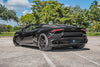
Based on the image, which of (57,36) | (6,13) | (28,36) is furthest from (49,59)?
(6,13)

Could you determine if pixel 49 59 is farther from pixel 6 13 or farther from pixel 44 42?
pixel 6 13

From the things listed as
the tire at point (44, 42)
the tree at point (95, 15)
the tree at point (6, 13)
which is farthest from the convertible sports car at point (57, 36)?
the tree at point (95, 15)

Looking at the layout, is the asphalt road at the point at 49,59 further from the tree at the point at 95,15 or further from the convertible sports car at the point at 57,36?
the tree at the point at 95,15

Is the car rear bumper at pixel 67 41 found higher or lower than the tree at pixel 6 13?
lower

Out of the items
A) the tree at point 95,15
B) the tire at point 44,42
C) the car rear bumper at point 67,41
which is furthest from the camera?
the tree at point 95,15

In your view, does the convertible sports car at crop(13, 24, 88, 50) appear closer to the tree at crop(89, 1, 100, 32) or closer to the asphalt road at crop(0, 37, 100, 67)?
the asphalt road at crop(0, 37, 100, 67)

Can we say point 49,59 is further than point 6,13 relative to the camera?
No

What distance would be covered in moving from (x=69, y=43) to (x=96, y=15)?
36.4 metres

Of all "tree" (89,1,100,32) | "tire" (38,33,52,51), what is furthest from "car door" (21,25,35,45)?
"tree" (89,1,100,32)

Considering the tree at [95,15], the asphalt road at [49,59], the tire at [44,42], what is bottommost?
the asphalt road at [49,59]

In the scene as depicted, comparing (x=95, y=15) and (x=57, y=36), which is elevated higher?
(x=95, y=15)

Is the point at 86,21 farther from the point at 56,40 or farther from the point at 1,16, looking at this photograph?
the point at 56,40

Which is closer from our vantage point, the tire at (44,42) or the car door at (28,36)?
the tire at (44,42)

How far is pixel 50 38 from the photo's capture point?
7.27 m
